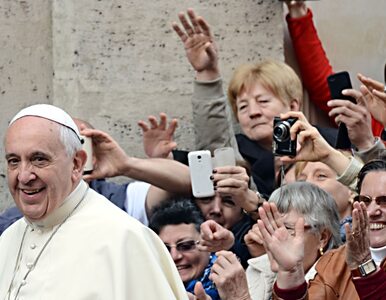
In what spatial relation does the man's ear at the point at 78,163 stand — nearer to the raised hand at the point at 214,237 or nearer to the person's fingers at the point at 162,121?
the raised hand at the point at 214,237

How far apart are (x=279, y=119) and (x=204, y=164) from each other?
1.86ft

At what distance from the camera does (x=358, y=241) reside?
5.68 meters

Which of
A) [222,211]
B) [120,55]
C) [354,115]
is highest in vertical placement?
[120,55]

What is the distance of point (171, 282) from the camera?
18.6 ft

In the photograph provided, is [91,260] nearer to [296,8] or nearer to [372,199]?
[372,199]

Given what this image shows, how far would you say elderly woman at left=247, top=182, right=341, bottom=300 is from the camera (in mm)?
6188

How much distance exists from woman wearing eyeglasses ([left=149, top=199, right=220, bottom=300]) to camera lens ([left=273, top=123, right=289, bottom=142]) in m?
0.65

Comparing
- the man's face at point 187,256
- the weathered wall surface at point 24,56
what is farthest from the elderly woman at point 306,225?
the weathered wall surface at point 24,56

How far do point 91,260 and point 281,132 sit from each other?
1.30 metres

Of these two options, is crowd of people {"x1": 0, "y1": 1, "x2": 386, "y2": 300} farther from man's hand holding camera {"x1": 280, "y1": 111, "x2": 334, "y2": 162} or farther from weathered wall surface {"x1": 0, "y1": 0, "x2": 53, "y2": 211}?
weathered wall surface {"x1": 0, "y1": 0, "x2": 53, "y2": 211}

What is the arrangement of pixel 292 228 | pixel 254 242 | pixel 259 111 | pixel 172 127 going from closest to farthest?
pixel 292 228, pixel 254 242, pixel 259 111, pixel 172 127

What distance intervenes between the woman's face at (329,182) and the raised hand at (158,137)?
871mm

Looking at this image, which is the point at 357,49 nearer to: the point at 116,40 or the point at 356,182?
the point at 116,40

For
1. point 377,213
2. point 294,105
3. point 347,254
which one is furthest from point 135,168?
point 347,254
